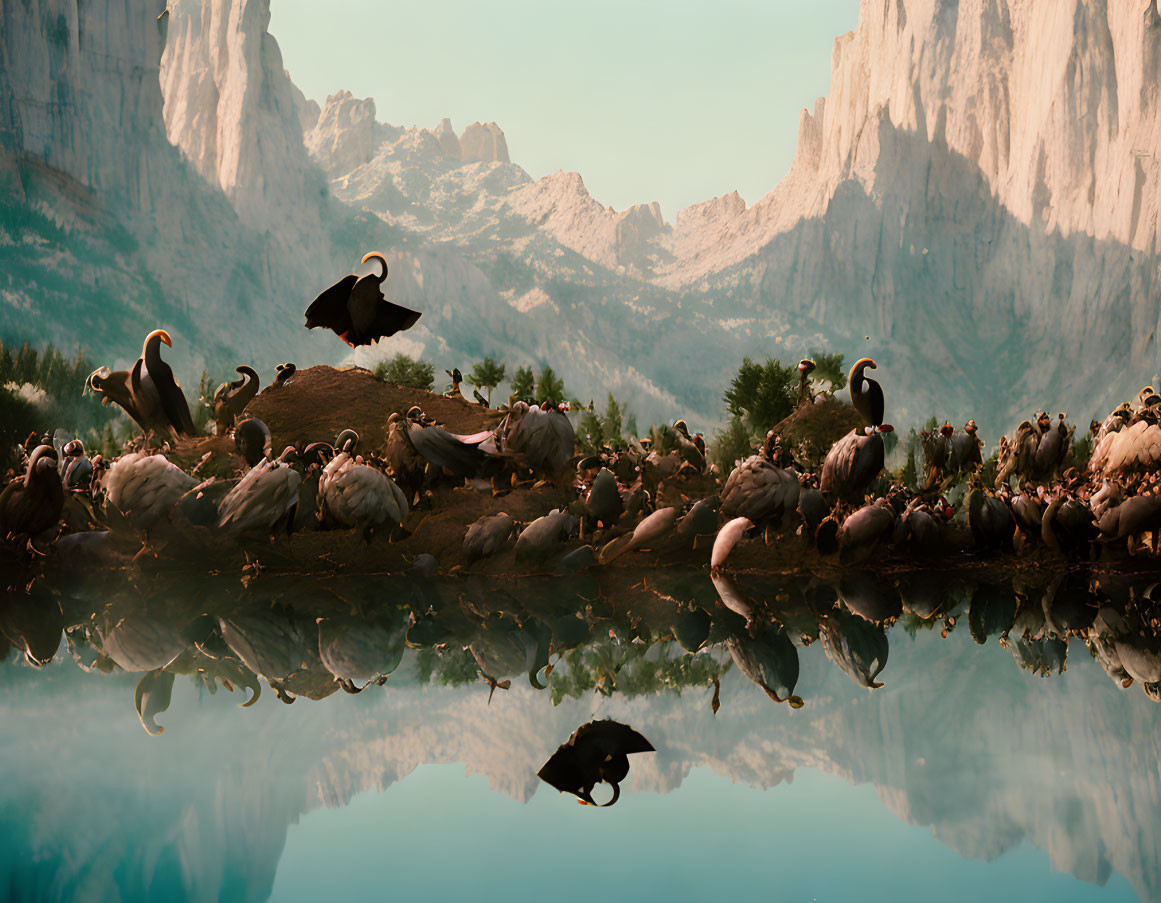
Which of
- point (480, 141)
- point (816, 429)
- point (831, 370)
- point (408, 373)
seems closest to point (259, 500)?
point (816, 429)

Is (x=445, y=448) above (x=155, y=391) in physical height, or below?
below

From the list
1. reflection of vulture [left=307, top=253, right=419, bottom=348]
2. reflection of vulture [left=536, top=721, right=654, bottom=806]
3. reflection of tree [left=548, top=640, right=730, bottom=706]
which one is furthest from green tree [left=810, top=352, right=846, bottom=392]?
reflection of vulture [left=536, top=721, right=654, bottom=806]

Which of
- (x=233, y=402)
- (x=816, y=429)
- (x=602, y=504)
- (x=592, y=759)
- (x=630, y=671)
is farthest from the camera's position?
(x=816, y=429)

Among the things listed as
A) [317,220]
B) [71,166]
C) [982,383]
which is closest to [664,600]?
[71,166]

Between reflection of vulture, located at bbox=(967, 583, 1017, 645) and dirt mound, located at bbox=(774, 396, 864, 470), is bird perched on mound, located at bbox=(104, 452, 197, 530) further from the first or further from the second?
dirt mound, located at bbox=(774, 396, 864, 470)

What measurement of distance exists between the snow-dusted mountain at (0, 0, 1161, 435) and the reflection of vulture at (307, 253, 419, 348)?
62.4ft

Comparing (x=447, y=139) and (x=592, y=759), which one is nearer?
(x=592, y=759)

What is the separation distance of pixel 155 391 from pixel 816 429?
6.54 m

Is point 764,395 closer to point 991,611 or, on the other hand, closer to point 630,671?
point 991,611

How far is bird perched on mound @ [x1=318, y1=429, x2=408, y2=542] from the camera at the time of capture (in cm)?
507

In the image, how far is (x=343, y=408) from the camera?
314 inches

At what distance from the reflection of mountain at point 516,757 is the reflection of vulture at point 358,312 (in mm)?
4987

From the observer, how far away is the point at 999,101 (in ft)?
98.4

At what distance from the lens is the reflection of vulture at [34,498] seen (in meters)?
5.16
